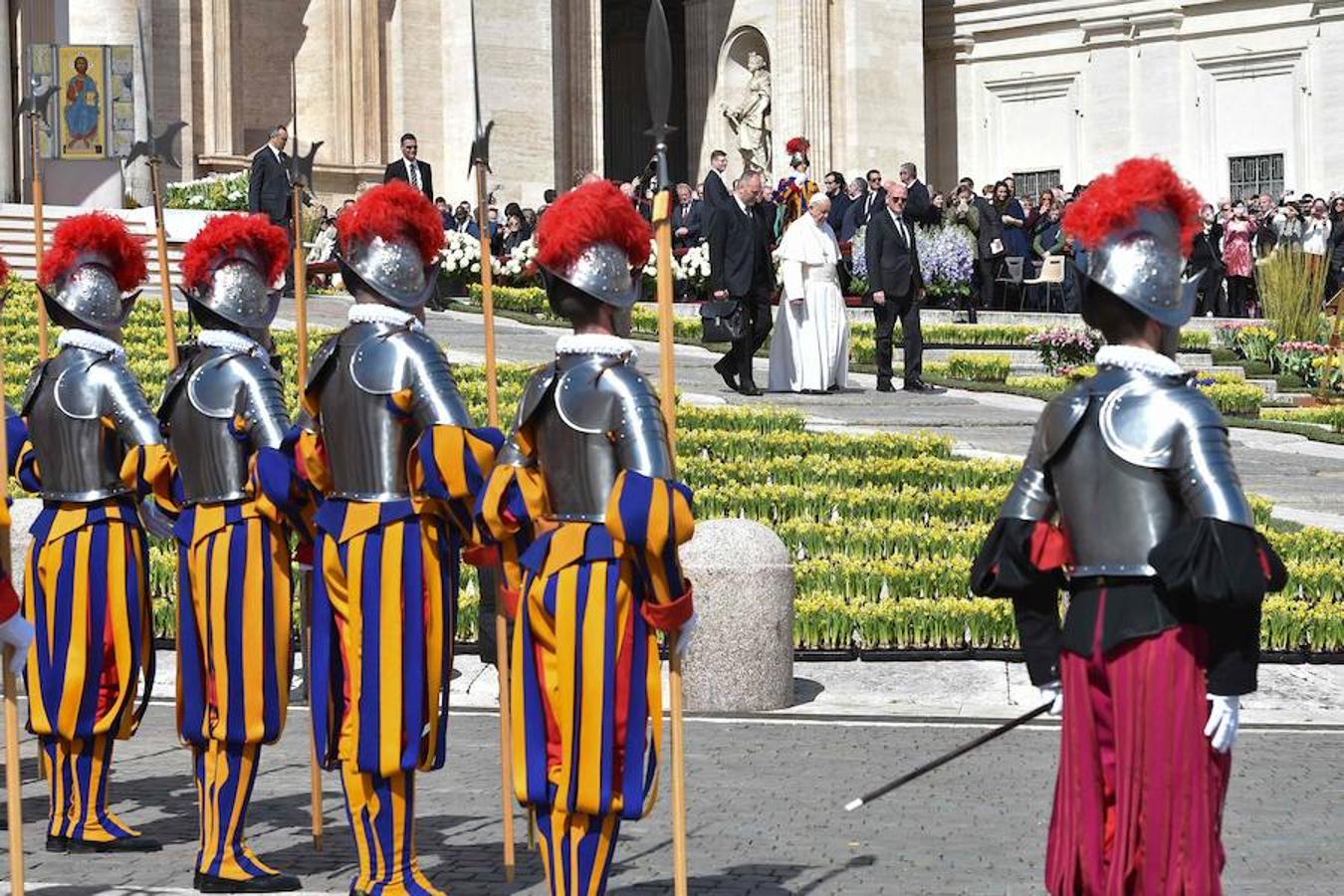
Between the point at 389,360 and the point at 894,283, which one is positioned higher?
the point at 894,283

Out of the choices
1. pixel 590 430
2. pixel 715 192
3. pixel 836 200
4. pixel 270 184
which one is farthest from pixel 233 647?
pixel 836 200

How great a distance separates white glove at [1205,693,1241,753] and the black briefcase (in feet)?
50.6

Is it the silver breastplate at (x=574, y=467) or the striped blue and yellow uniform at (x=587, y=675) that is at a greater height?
→ the silver breastplate at (x=574, y=467)

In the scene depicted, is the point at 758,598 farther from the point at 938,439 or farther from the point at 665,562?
the point at 938,439

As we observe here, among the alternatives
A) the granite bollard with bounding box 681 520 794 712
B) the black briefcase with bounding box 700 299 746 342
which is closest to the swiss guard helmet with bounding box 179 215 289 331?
the granite bollard with bounding box 681 520 794 712

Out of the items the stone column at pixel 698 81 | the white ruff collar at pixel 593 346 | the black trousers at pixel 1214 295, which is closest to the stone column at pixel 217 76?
the stone column at pixel 698 81

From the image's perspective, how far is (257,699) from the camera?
8.05 m

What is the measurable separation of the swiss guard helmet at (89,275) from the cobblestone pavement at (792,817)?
1959 mm

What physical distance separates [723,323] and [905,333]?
218 cm

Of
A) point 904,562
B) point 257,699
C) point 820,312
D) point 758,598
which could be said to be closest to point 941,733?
point 758,598

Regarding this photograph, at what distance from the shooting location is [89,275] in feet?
29.0

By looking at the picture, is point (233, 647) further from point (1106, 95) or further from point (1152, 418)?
point (1106, 95)

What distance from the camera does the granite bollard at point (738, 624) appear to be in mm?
11617

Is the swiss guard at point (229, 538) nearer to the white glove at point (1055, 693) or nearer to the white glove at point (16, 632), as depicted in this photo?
the white glove at point (16, 632)
